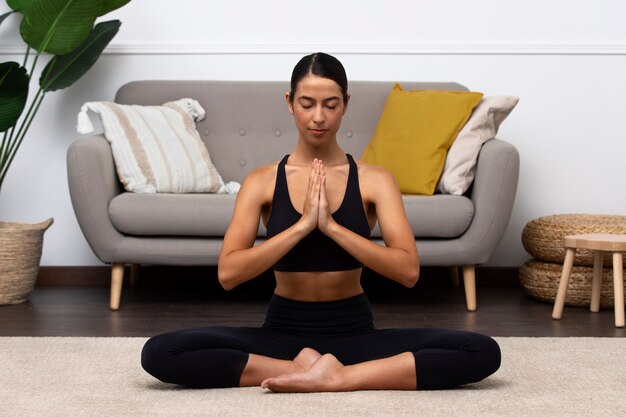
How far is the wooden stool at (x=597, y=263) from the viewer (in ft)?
Result: 11.0

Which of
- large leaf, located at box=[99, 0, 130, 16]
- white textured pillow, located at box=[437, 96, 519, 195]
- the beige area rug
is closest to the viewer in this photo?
the beige area rug

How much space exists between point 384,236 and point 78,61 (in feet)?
7.31

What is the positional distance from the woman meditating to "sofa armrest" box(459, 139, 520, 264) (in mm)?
1287

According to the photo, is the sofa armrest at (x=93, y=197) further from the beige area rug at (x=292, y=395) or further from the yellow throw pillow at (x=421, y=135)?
the yellow throw pillow at (x=421, y=135)

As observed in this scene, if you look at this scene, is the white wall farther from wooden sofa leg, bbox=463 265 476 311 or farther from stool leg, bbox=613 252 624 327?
stool leg, bbox=613 252 624 327

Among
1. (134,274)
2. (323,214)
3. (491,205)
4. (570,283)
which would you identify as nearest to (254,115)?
(134,274)

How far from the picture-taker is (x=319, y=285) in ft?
7.57

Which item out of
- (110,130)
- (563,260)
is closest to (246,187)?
(110,130)

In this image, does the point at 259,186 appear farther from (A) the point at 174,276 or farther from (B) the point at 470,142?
(A) the point at 174,276

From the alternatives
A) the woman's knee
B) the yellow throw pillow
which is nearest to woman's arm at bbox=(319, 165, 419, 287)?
the woman's knee

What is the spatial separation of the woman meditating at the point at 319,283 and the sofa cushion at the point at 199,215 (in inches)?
45.6

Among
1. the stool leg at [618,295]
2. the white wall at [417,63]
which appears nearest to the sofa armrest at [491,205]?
the stool leg at [618,295]

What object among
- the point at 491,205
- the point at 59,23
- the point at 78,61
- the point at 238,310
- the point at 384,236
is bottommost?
the point at 238,310

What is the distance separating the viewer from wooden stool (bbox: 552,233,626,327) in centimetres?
334
